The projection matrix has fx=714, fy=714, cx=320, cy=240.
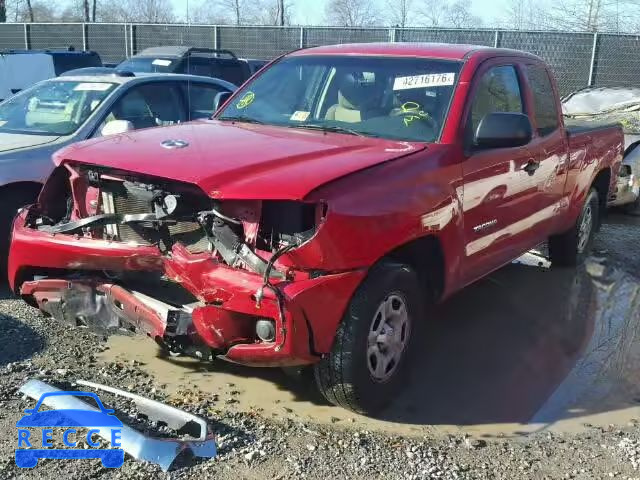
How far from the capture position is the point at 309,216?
3.33 metres

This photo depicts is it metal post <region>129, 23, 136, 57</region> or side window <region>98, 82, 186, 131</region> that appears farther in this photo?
metal post <region>129, 23, 136, 57</region>

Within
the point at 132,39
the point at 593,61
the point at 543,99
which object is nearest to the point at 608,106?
the point at 543,99

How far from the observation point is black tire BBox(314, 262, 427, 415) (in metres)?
3.43

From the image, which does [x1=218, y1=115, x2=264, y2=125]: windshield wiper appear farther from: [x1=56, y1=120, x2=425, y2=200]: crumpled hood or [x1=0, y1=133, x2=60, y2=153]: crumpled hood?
[x1=0, y1=133, x2=60, y2=153]: crumpled hood

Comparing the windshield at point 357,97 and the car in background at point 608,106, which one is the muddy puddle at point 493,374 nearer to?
the windshield at point 357,97

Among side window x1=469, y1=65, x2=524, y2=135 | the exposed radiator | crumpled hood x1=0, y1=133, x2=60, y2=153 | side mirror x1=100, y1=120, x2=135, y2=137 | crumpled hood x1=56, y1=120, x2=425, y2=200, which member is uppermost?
side window x1=469, y1=65, x2=524, y2=135

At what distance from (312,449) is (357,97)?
7.61 ft

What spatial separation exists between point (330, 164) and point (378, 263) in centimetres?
56

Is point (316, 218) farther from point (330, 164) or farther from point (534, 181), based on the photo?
point (534, 181)

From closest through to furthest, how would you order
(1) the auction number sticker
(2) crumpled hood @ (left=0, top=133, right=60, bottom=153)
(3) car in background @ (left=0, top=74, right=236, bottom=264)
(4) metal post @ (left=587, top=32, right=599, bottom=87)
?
(1) the auction number sticker, (3) car in background @ (left=0, top=74, right=236, bottom=264), (2) crumpled hood @ (left=0, top=133, right=60, bottom=153), (4) metal post @ (left=587, top=32, right=599, bottom=87)

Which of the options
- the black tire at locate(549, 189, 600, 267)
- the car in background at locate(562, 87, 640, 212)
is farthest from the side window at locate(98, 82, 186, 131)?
the car in background at locate(562, 87, 640, 212)

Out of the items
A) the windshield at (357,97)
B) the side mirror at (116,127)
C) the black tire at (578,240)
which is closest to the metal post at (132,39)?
the side mirror at (116,127)

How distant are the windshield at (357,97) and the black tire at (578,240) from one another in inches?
104

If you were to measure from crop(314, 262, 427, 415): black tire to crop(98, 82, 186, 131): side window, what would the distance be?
342 cm
